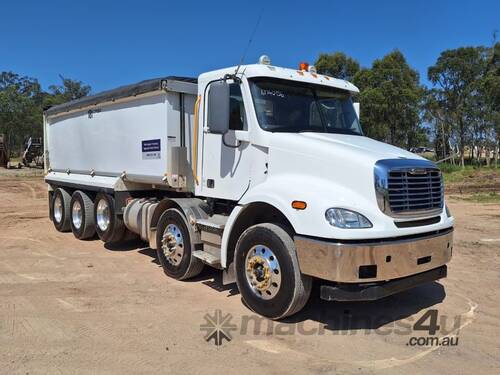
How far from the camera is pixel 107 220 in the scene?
31.0 feet

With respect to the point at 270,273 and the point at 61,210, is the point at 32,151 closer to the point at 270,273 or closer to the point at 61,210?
the point at 61,210

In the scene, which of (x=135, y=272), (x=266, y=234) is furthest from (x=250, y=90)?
(x=135, y=272)

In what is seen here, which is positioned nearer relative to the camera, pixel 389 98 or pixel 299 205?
pixel 299 205

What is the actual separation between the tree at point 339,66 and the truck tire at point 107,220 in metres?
28.8

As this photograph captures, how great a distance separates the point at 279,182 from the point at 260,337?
1.66 meters

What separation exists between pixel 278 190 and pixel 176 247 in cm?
235

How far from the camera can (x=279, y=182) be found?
5332 mm

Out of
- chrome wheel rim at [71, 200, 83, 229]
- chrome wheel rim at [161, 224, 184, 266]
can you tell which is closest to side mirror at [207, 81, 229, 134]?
chrome wheel rim at [161, 224, 184, 266]

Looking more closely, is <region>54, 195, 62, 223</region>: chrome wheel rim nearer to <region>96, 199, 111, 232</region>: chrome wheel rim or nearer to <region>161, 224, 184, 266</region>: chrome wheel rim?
<region>96, 199, 111, 232</region>: chrome wheel rim

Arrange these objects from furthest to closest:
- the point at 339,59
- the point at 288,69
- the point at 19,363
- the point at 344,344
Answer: the point at 339,59
the point at 288,69
the point at 344,344
the point at 19,363

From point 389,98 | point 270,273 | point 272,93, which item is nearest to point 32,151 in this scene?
point 389,98

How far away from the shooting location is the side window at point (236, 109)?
19.3 ft

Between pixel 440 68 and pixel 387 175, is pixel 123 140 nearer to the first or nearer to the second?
pixel 387 175

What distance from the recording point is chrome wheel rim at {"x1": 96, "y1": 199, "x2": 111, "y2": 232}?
935cm
